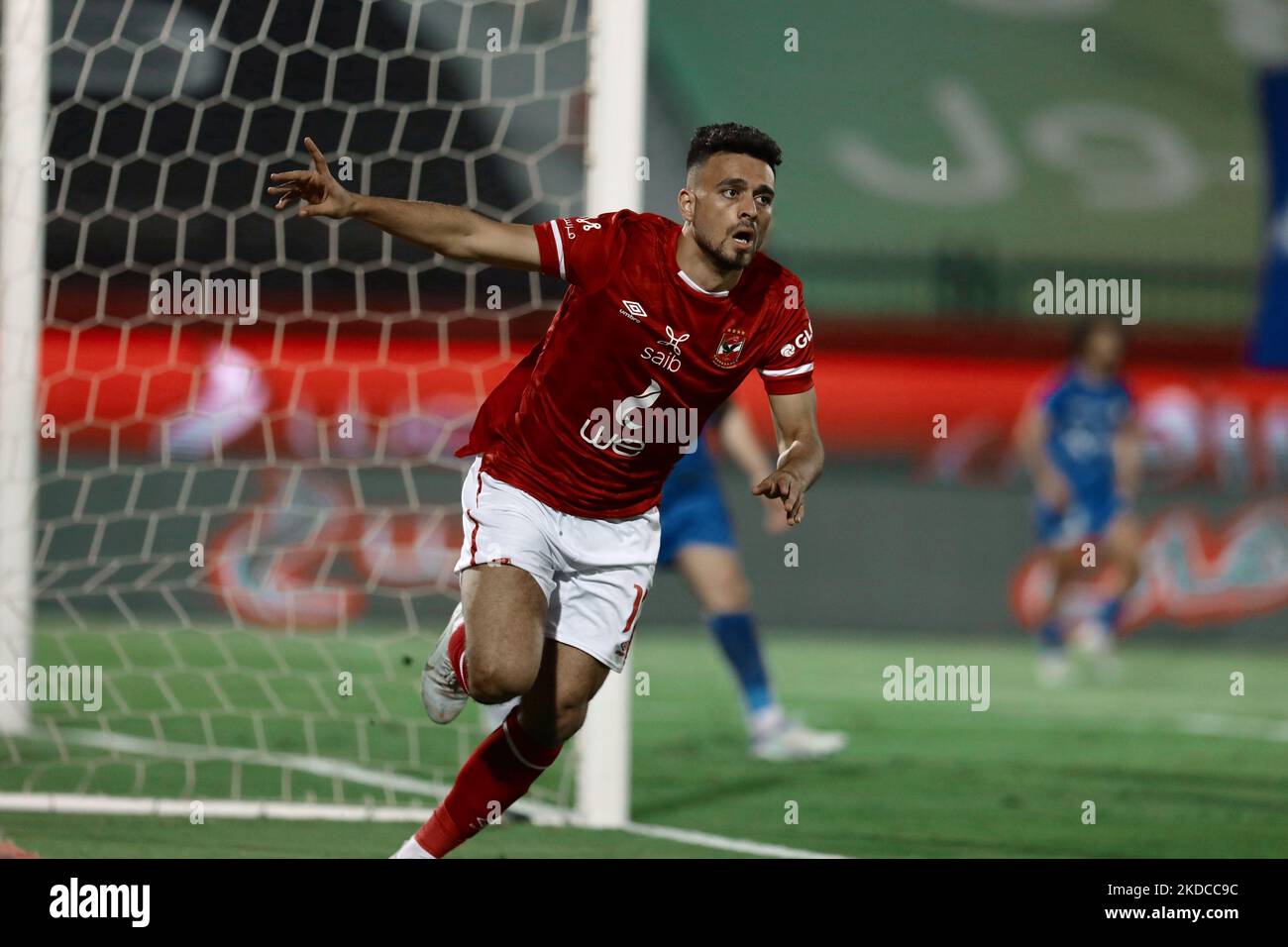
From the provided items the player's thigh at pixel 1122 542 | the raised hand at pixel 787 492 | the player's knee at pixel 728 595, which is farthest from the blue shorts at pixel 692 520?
the player's thigh at pixel 1122 542

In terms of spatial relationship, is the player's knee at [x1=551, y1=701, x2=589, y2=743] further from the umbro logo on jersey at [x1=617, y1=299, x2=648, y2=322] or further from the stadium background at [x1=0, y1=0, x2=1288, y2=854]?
the umbro logo on jersey at [x1=617, y1=299, x2=648, y2=322]

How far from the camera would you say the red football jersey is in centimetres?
395

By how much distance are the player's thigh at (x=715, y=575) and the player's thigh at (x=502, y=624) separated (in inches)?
98.2

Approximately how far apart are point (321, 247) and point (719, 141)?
309cm

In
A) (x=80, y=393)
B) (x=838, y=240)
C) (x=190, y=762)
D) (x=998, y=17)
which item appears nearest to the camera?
(x=190, y=762)

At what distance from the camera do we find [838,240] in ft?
43.6

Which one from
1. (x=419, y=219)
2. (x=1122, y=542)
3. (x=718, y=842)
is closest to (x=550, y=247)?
(x=419, y=219)

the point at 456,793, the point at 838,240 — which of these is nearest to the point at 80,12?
the point at 456,793

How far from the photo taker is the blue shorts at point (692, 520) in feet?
20.9

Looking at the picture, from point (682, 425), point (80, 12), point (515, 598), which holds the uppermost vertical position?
point (80, 12)

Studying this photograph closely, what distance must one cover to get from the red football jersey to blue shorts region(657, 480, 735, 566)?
219 centimetres

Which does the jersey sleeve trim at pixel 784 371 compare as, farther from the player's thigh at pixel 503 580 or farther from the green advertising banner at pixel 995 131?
the green advertising banner at pixel 995 131

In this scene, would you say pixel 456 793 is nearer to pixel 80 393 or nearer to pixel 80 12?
pixel 80 12

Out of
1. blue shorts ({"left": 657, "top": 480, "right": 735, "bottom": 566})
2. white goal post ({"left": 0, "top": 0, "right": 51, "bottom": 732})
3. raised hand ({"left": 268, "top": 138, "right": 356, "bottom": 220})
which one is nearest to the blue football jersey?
blue shorts ({"left": 657, "top": 480, "right": 735, "bottom": 566})
